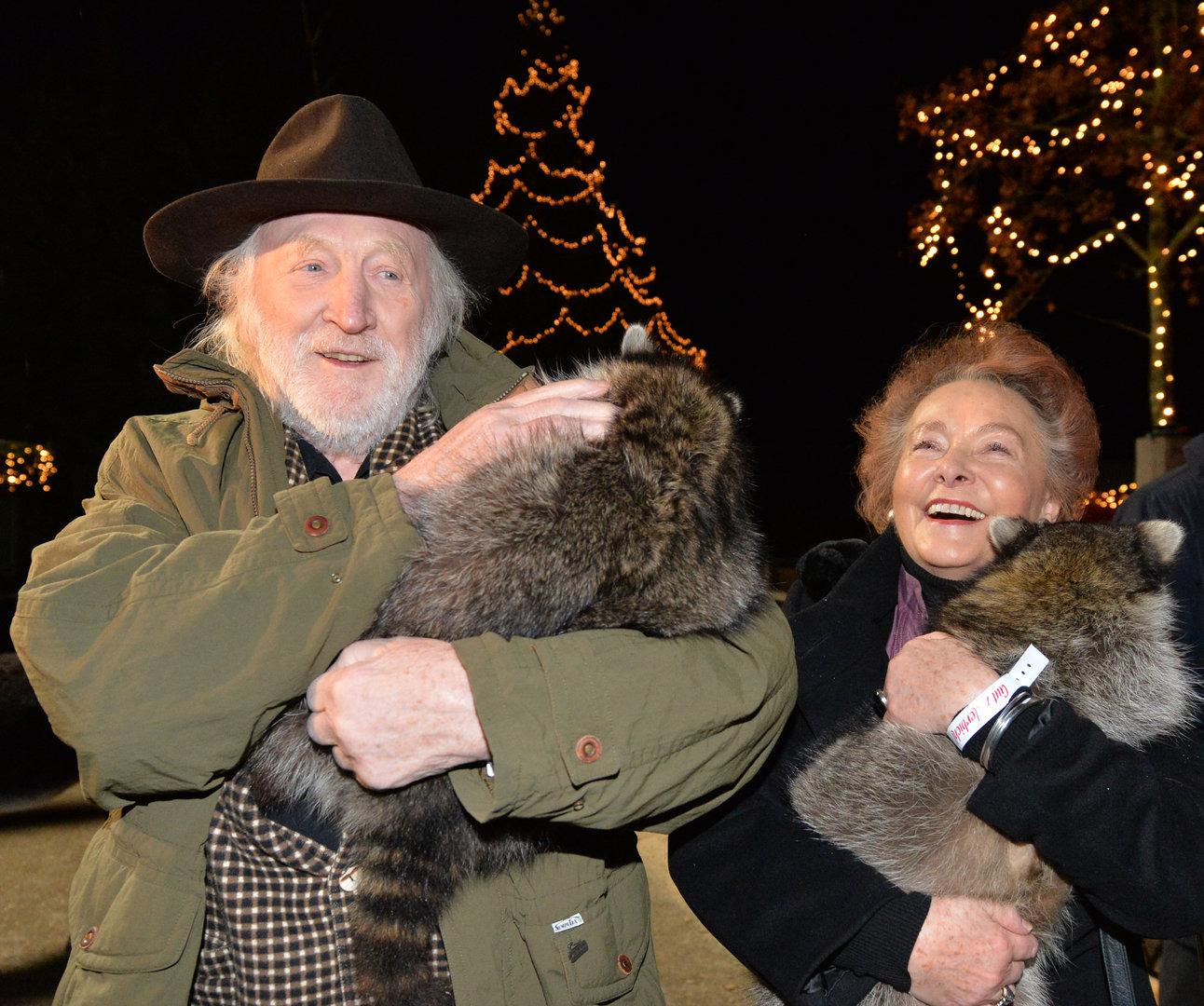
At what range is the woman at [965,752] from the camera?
189cm

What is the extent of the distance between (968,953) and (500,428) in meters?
1.53

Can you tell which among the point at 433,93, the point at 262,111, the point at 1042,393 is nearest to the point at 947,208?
the point at 433,93

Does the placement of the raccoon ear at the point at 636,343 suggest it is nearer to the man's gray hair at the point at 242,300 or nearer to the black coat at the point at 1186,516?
the man's gray hair at the point at 242,300

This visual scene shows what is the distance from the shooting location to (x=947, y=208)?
1319 centimetres

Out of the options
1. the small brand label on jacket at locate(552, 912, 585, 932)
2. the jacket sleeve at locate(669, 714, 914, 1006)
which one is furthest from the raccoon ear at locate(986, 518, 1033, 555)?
the small brand label on jacket at locate(552, 912, 585, 932)

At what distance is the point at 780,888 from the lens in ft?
7.35

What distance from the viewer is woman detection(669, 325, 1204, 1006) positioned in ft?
6.21

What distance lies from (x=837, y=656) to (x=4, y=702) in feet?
21.8

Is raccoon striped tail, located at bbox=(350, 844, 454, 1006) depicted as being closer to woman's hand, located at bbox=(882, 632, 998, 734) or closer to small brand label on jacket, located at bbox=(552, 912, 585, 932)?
small brand label on jacket, located at bbox=(552, 912, 585, 932)

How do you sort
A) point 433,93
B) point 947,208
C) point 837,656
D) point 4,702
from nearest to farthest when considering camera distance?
1. point 837,656
2. point 4,702
3. point 433,93
4. point 947,208

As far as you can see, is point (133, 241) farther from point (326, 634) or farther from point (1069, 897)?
point (1069, 897)

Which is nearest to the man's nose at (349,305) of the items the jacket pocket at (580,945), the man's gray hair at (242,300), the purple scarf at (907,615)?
the man's gray hair at (242,300)

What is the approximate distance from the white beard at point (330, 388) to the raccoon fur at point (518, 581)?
61cm

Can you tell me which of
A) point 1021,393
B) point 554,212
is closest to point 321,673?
point 1021,393
